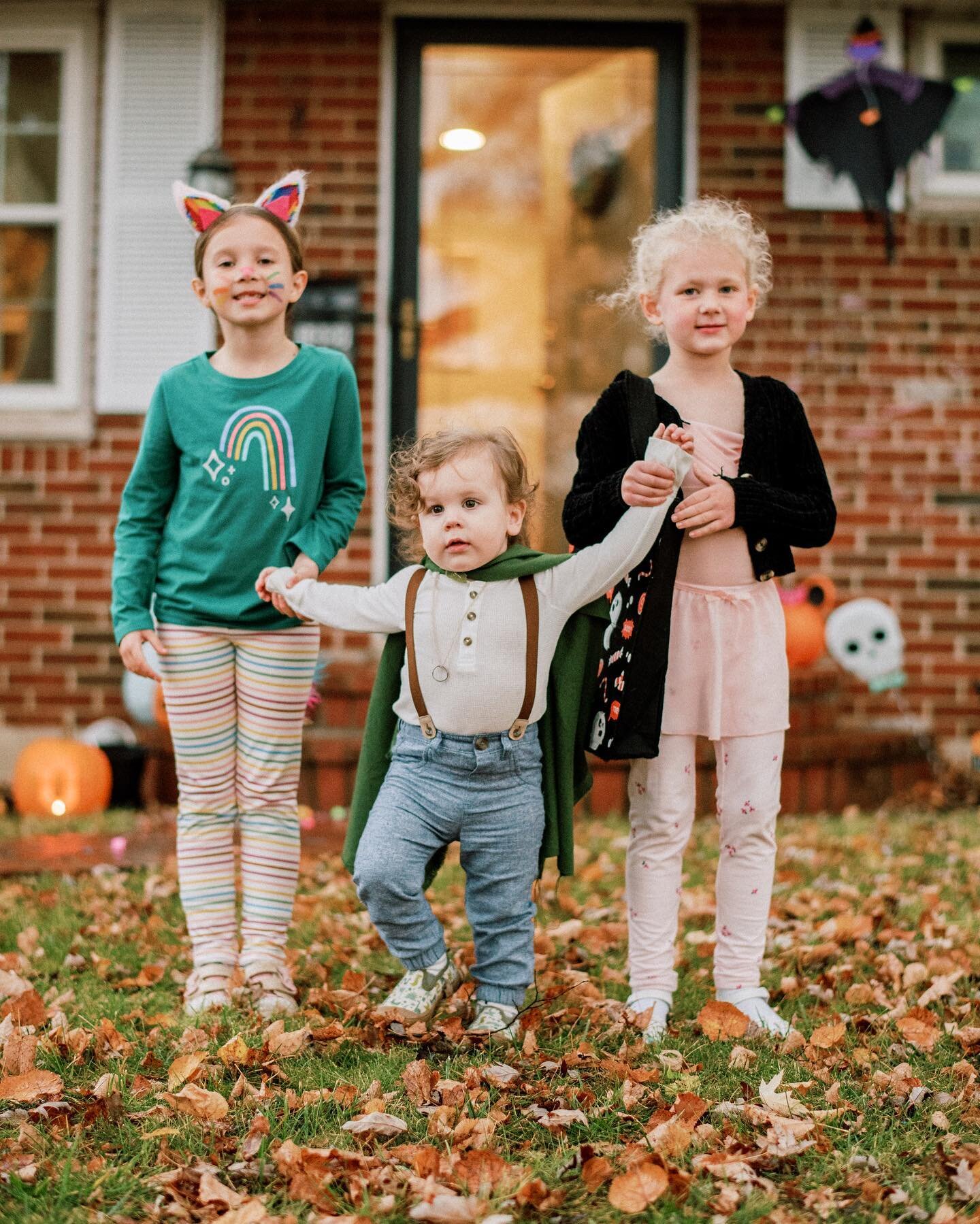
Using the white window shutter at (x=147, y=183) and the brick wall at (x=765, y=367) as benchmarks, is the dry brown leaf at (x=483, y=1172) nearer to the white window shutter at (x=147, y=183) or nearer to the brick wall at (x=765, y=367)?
the brick wall at (x=765, y=367)

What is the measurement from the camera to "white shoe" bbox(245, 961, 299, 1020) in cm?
297

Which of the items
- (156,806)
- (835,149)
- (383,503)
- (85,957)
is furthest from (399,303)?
(85,957)

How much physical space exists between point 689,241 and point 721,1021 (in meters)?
1.64

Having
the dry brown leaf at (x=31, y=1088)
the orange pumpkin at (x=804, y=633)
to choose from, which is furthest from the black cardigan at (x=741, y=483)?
the orange pumpkin at (x=804, y=633)

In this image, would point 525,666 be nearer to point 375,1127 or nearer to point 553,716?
point 553,716

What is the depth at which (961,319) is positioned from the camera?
6.36m

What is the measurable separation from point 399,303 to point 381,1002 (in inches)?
160

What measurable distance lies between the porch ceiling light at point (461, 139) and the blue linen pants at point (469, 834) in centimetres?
470

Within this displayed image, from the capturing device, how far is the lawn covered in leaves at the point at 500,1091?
83.0 inches

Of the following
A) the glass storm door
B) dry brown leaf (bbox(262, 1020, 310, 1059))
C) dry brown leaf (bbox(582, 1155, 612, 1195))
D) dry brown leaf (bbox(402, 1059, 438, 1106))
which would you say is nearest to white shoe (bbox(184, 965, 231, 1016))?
dry brown leaf (bbox(262, 1020, 310, 1059))

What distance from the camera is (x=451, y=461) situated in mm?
2756

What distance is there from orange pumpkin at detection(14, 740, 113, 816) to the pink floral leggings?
3.33 meters

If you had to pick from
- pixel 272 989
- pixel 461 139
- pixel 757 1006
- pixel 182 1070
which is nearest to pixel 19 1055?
pixel 182 1070

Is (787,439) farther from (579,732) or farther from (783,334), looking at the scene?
(783,334)
